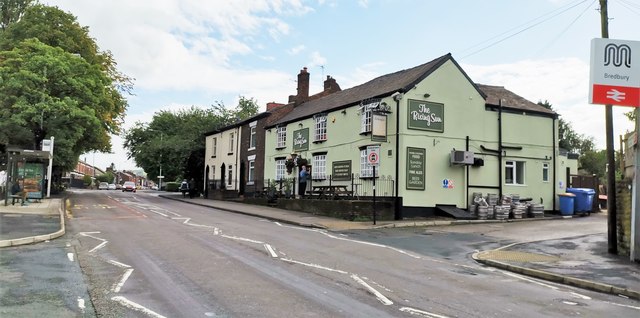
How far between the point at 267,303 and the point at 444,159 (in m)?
18.6

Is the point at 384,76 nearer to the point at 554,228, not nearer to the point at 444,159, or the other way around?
the point at 444,159

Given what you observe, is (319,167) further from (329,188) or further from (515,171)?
(515,171)

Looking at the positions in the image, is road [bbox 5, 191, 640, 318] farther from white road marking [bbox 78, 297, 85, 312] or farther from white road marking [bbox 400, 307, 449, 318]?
white road marking [bbox 78, 297, 85, 312]

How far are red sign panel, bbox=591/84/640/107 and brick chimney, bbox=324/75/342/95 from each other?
83.5 feet

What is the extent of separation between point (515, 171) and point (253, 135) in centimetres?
1957

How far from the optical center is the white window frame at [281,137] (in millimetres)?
33438

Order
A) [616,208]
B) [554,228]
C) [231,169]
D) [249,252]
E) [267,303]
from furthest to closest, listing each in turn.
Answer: [231,169]
[554,228]
[616,208]
[249,252]
[267,303]

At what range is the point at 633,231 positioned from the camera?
12.2m

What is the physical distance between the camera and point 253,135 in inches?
1500

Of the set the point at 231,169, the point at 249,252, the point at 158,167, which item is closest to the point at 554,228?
the point at 249,252

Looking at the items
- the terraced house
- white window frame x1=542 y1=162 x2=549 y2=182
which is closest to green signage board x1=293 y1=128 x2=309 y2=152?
the terraced house

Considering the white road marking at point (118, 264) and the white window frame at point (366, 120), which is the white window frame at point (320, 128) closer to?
the white window frame at point (366, 120)

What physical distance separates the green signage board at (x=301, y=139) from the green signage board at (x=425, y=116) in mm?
8911

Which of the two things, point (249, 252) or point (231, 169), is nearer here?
point (249, 252)
